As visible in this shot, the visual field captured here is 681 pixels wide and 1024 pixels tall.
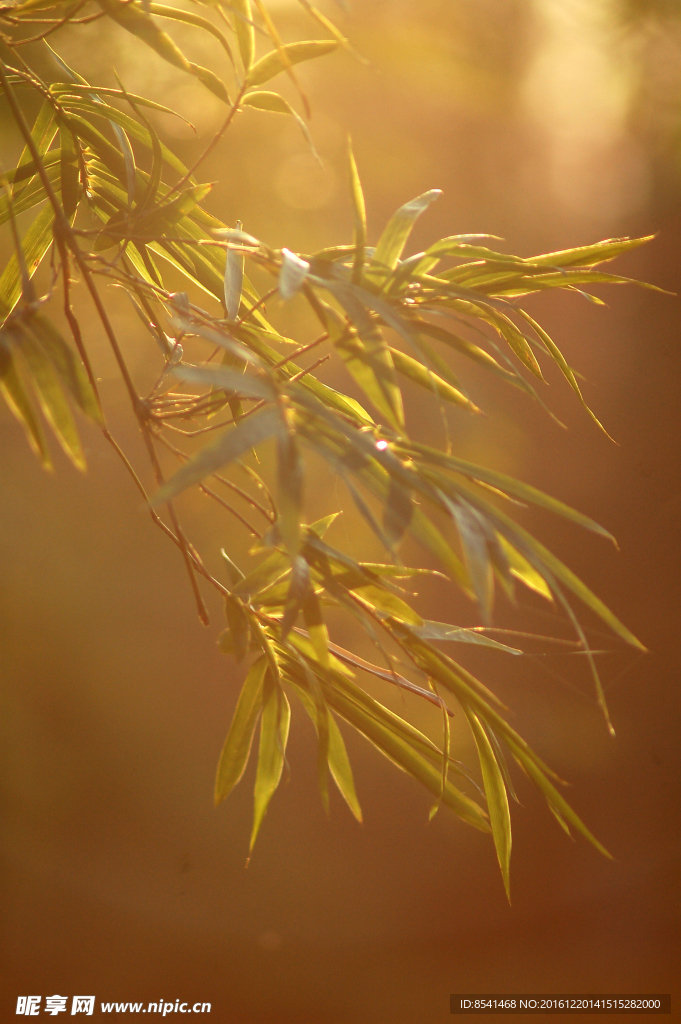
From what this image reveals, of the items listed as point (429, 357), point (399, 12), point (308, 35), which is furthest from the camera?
point (399, 12)

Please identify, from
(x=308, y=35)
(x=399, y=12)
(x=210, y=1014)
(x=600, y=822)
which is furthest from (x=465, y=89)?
(x=210, y=1014)

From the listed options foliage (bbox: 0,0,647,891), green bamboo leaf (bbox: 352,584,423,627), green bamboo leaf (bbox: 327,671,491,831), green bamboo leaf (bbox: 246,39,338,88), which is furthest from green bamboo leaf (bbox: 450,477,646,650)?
green bamboo leaf (bbox: 246,39,338,88)

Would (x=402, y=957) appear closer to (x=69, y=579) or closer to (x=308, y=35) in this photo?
(x=69, y=579)

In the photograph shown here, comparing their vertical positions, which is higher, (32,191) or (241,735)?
(32,191)

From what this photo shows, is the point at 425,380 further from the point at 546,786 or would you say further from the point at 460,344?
the point at 546,786

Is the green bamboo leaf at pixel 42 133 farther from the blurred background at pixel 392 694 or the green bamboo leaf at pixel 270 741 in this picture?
the blurred background at pixel 392 694

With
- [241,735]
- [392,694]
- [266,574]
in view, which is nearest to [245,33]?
[266,574]
